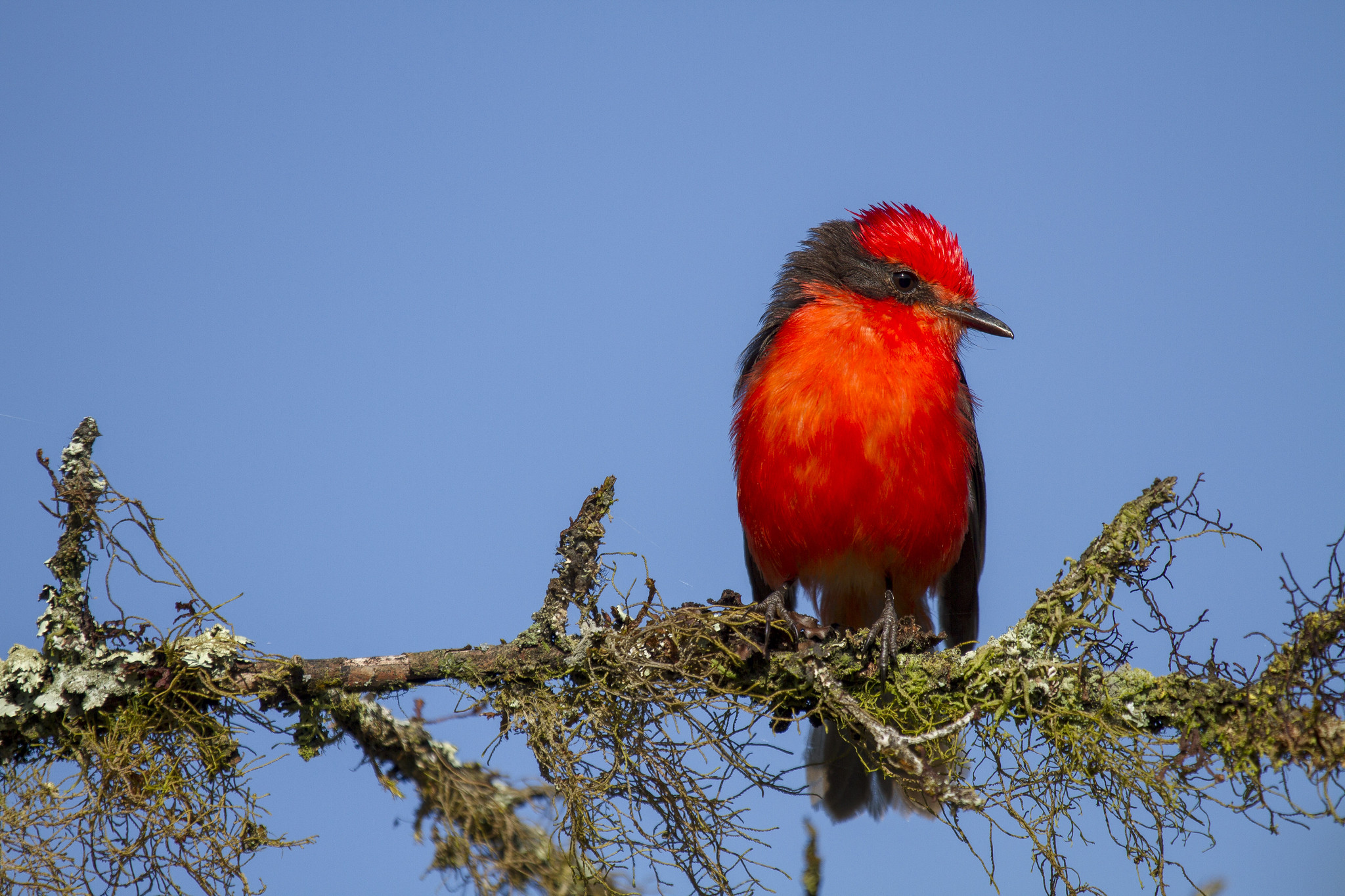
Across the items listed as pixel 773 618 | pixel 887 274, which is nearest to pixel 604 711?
pixel 773 618

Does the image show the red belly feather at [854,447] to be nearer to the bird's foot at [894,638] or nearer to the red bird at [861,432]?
the red bird at [861,432]

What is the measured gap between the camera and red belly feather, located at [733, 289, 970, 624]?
15.4ft

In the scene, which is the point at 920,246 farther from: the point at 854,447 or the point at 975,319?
the point at 854,447

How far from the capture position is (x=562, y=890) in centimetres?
334

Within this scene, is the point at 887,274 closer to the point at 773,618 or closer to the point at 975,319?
the point at 975,319

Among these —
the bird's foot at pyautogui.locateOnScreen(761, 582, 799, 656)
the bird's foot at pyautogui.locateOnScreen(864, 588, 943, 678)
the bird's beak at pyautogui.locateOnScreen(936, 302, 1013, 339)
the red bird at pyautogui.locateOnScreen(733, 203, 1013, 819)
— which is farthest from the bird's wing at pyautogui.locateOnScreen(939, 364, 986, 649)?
the bird's foot at pyautogui.locateOnScreen(761, 582, 799, 656)

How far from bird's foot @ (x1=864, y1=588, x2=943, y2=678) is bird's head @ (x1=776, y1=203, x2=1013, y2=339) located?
1779mm

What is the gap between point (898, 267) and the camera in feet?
17.1

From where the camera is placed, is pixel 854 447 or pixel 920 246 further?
pixel 920 246

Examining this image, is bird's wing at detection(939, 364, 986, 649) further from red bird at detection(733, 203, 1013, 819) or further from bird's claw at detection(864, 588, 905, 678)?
bird's claw at detection(864, 588, 905, 678)

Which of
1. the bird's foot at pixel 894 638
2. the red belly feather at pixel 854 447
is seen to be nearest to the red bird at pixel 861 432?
the red belly feather at pixel 854 447

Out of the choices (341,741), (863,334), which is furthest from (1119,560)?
(341,741)

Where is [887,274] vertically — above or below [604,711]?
above

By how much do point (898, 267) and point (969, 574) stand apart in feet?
5.76
